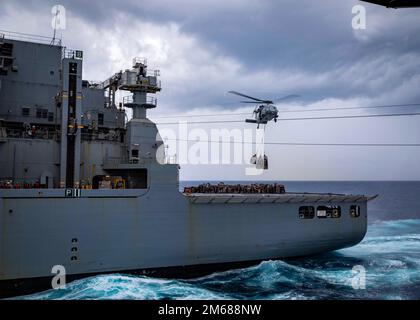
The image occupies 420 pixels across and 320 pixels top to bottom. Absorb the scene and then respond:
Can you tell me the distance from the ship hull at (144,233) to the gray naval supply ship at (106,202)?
60mm

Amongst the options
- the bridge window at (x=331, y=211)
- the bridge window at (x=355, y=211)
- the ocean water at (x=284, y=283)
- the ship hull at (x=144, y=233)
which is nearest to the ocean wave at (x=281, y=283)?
the ocean water at (x=284, y=283)

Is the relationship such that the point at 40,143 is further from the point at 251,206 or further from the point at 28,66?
the point at 251,206

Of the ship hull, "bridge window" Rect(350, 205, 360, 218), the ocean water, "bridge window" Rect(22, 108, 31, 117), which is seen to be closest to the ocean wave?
the ocean water

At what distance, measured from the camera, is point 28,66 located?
2605 cm

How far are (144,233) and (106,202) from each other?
124 inches

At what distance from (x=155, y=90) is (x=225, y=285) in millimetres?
16500

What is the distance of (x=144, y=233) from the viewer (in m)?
22.5

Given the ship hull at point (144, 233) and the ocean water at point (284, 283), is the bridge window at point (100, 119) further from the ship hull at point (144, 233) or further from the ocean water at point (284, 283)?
the ocean water at point (284, 283)

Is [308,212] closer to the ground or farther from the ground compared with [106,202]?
closer to the ground

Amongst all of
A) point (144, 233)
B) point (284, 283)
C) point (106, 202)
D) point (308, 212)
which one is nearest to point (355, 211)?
point (308, 212)

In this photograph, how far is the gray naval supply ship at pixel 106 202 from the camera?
20078mm

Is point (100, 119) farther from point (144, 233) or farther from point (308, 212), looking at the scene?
point (308, 212)

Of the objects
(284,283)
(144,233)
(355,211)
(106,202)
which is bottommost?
(284,283)
